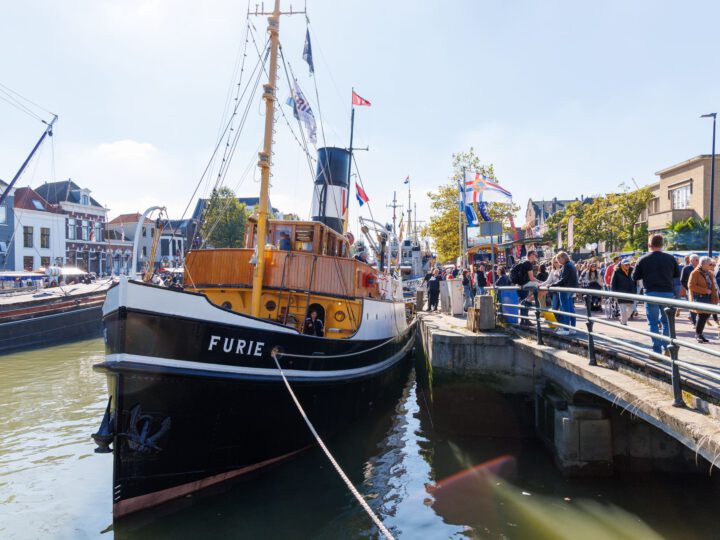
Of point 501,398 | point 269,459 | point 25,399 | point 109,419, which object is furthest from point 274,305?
point 25,399

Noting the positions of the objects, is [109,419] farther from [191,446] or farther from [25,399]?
[25,399]

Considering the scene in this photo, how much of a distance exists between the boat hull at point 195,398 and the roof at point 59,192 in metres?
54.6

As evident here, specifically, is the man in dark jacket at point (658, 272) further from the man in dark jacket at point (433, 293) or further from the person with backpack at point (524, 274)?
the man in dark jacket at point (433, 293)

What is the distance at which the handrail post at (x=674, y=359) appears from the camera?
475 cm

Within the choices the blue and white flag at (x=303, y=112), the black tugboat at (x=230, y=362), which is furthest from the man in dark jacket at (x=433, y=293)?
the blue and white flag at (x=303, y=112)

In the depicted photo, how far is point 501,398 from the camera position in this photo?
31.8 ft

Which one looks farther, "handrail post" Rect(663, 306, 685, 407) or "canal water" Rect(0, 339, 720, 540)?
"canal water" Rect(0, 339, 720, 540)

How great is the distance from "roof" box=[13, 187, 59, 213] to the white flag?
45.0 m

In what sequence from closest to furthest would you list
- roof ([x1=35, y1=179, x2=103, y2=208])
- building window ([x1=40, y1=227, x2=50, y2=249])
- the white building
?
the white building, building window ([x1=40, y1=227, x2=50, y2=249]), roof ([x1=35, y1=179, x2=103, y2=208])

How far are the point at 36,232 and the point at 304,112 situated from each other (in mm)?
46418

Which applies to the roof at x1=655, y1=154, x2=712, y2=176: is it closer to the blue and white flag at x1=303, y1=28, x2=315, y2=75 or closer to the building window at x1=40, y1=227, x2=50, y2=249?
the blue and white flag at x1=303, y1=28, x2=315, y2=75

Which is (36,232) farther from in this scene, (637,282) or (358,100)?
(637,282)

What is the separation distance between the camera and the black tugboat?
6.38 m

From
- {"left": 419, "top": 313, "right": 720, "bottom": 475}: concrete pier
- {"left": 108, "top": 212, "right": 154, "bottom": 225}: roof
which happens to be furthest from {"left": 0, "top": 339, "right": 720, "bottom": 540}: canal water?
{"left": 108, "top": 212, "right": 154, "bottom": 225}: roof
